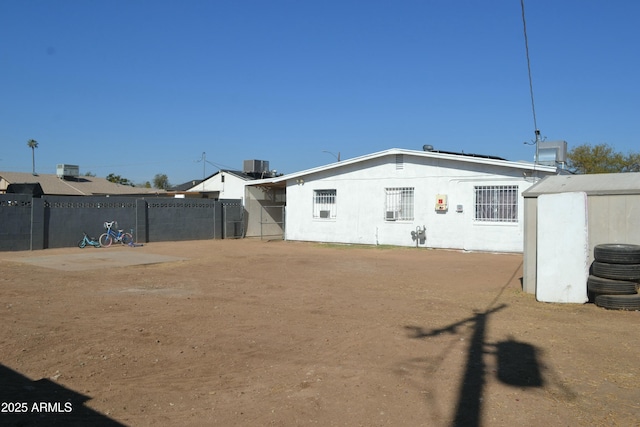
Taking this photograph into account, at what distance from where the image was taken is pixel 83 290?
32.1ft

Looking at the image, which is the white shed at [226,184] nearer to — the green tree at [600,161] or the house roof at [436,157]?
the house roof at [436,157]

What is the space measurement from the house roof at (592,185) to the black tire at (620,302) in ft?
6.93

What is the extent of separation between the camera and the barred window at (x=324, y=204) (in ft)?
78.9

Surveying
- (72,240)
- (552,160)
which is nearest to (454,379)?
(552,160)

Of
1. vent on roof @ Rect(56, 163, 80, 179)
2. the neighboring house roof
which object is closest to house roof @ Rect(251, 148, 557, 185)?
the neighboring house roof

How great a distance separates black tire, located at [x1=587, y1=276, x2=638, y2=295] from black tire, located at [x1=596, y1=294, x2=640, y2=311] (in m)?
0.09

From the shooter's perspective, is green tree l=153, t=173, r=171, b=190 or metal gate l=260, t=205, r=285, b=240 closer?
metal gate l=260, t=205, r=285, b=240

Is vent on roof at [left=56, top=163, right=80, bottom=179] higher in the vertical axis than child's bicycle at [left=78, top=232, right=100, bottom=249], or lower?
higher

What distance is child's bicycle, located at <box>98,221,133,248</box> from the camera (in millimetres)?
21000

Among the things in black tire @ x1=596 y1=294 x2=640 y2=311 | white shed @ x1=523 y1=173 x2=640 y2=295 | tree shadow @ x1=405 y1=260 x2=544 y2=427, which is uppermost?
white shed @ x1=523 y1=173 x2=640 y2=295

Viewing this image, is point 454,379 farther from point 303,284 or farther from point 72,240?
point 72,240

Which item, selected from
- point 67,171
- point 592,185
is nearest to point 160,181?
point 67,171

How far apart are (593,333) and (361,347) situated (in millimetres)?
3323

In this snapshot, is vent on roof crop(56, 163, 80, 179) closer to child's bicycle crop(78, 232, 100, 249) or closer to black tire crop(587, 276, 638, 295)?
child's bicycle crop(78, 232, 100, 249)
